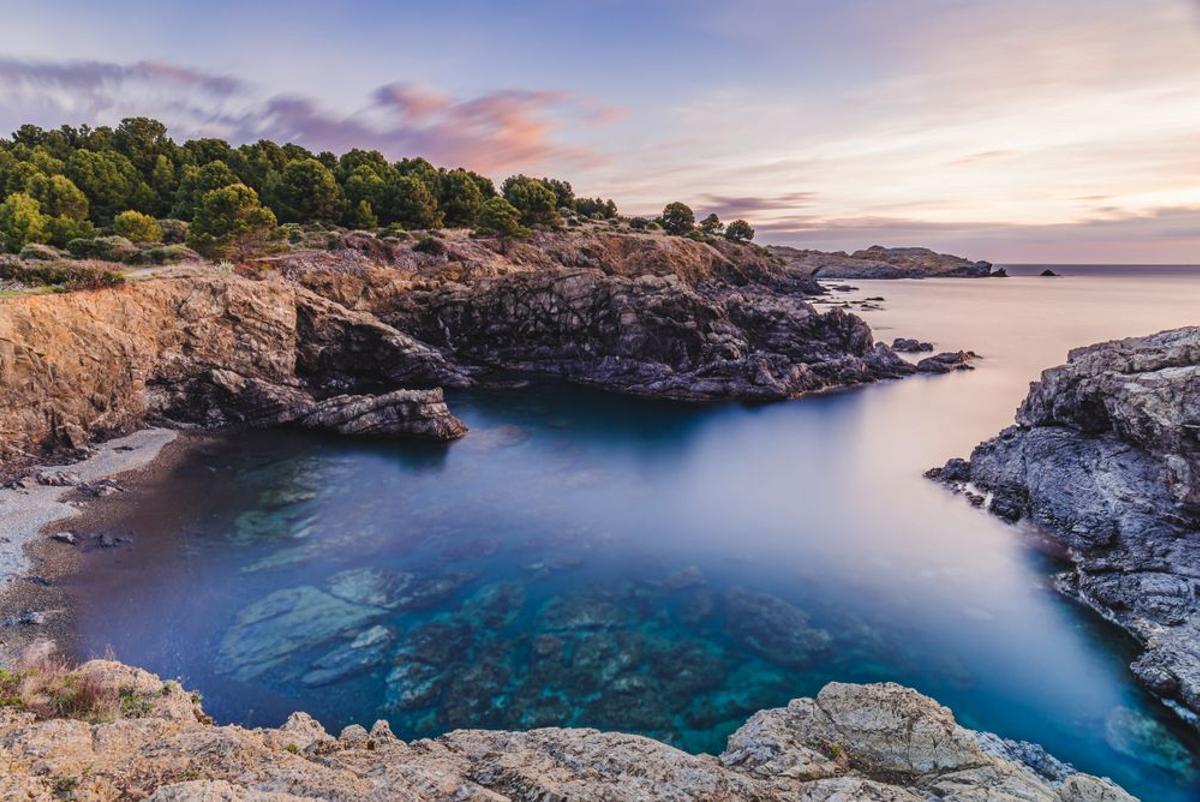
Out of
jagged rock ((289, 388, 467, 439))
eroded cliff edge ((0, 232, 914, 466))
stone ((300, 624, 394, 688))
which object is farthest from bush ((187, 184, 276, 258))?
stone ((300, 624, 394, 688))

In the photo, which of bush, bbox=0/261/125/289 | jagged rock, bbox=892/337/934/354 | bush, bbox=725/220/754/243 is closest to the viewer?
bush, bbox=0/261/125/289

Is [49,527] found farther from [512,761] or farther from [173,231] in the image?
[173,231]

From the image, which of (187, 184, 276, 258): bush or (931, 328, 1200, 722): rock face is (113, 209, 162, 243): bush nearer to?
(187, 184, 276, 258): bush

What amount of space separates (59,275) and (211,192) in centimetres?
2029

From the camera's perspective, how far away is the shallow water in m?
16.0

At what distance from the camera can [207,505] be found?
26.5 m

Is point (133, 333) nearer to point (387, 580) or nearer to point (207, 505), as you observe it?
point (207, 505)

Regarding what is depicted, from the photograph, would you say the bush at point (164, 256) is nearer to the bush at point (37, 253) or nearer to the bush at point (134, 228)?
the bush at point (37, 253)

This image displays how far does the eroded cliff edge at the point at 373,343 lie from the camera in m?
31.5

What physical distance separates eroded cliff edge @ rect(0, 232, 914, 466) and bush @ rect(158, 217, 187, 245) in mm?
13923

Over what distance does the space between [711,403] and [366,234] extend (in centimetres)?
4394

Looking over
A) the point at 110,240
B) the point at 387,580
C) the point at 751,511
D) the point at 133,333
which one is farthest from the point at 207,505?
the point at 110,240

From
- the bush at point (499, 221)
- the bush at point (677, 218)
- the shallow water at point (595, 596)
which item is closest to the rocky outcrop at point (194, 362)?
the shallow water at point (595, 596)

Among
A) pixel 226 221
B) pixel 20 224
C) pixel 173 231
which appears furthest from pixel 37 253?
pixel 173 231
